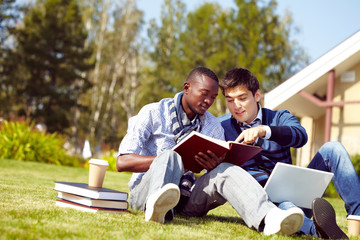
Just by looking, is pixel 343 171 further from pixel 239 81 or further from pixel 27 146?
pixel 27 146

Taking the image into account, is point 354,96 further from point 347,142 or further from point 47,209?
point 47,209

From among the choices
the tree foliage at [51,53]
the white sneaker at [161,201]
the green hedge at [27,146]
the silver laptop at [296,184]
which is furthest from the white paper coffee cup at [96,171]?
the tree foliage at [51,53]

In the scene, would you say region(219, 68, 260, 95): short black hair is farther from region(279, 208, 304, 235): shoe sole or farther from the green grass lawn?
region(279, 208, 304, 235): shoe sole

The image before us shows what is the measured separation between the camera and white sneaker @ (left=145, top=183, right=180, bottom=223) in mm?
2506

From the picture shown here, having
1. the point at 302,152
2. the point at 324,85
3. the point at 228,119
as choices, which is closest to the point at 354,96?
the point at 324,85

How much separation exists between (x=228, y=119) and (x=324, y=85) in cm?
1008

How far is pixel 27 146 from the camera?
462 inches

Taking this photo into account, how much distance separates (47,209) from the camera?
2.71m

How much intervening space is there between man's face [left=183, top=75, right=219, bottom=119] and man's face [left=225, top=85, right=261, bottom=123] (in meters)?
0.22

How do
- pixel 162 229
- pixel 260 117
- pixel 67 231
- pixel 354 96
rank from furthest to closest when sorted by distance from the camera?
pixel 354 96, pixel 260 117, pixel 162 229, pixel 67 231

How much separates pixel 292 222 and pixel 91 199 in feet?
4.09

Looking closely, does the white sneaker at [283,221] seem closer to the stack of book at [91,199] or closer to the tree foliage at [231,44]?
the stack of book at [91,199]

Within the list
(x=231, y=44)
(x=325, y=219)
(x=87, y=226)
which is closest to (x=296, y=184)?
(x=325, y=219)

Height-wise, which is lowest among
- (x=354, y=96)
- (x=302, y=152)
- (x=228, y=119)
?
(x=302, y=152)
